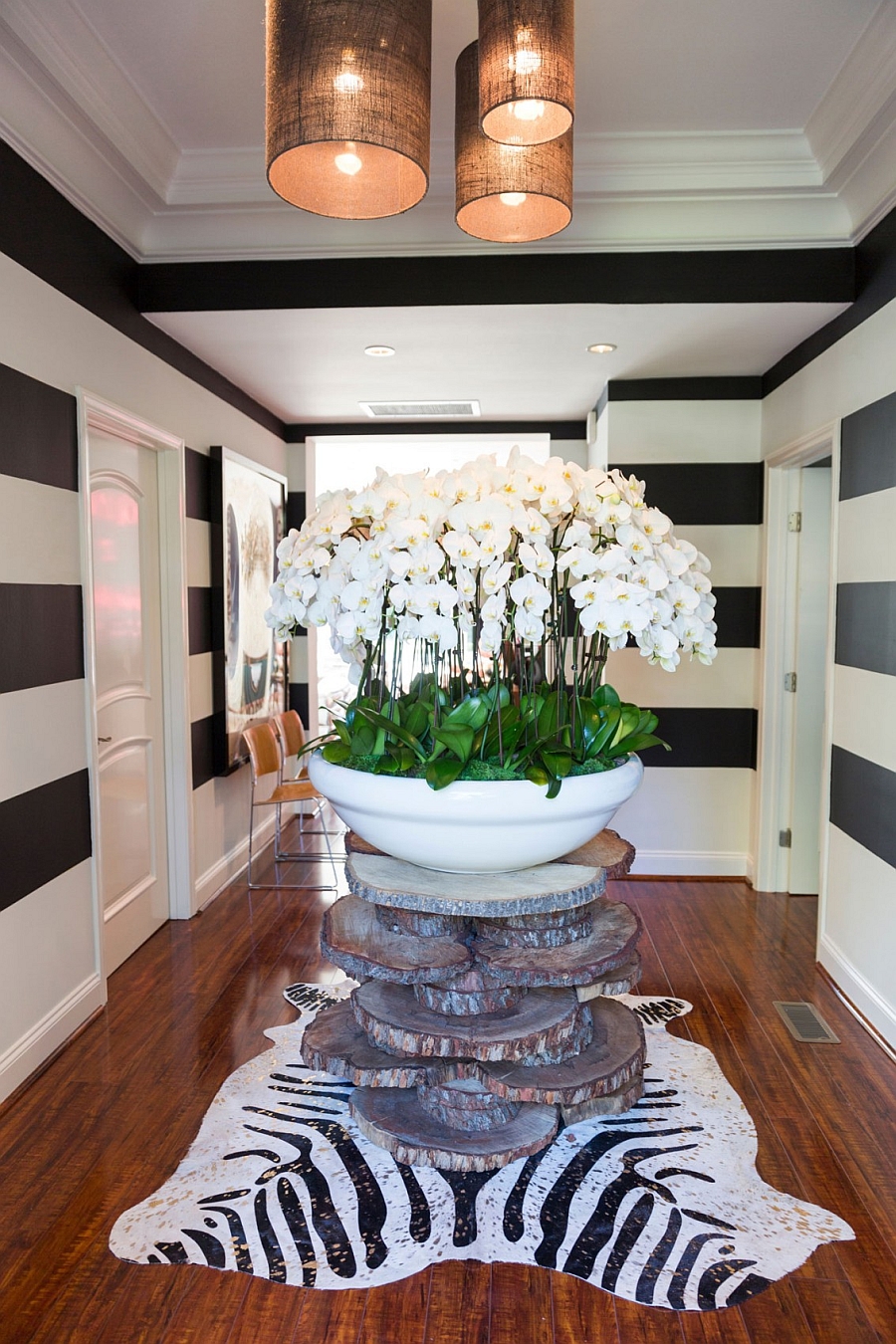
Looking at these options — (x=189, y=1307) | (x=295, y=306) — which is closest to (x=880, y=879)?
(x=189, y=1307)

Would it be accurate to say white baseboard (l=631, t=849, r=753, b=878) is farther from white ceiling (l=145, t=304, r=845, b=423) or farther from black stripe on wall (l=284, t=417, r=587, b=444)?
black stripe on wall (l=284, t=417, r=587, b=444)

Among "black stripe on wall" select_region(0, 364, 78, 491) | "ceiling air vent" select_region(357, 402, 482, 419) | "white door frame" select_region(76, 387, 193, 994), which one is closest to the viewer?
"black stripe on wall" select_region(0, 364, 78, 491)

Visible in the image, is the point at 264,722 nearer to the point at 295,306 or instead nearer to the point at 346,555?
the point at 295,306

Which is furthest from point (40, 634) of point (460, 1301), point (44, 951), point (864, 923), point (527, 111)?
point (864, 923)

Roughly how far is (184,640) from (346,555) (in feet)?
7.82

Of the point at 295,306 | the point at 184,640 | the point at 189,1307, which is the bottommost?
the point at 189,1307

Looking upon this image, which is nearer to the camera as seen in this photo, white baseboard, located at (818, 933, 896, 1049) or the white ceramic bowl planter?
the white ceramic bowl planter

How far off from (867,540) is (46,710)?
2799 mm

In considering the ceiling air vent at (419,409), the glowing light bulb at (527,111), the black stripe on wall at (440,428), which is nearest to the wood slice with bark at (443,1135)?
the glowing light bulb at (527,111)

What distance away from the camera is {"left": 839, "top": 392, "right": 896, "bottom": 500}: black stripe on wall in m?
2.88

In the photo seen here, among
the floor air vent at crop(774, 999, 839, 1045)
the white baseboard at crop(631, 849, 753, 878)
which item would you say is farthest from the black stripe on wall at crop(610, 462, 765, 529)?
the floor air vent at crop(774, 999, 839, 1045)

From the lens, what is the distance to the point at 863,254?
313 cm

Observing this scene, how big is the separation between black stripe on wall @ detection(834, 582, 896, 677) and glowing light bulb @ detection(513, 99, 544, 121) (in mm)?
1900

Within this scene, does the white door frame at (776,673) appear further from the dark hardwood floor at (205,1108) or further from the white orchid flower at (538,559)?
the white orchid flower at (538,559)
